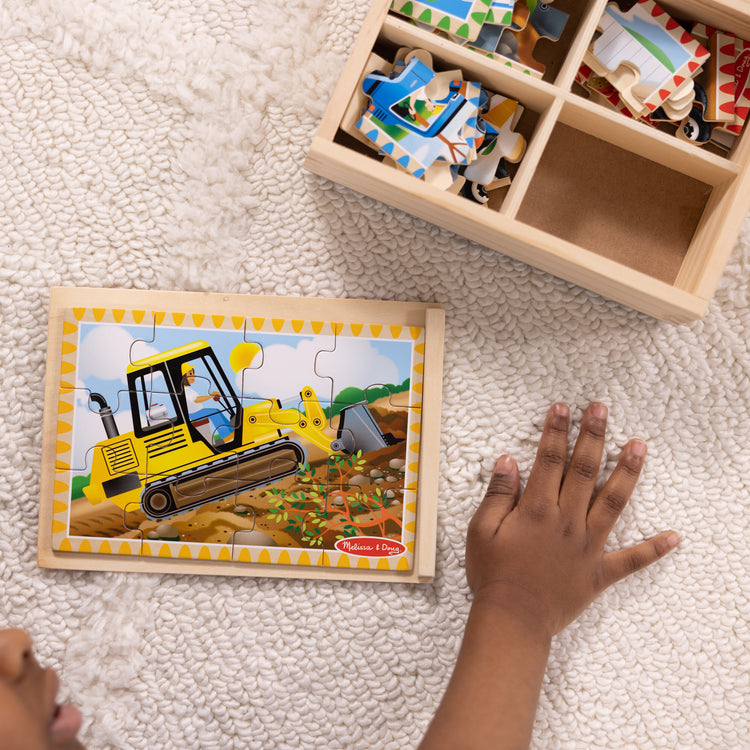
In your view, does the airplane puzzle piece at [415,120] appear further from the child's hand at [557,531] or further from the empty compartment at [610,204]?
the child's hand at [557,531]

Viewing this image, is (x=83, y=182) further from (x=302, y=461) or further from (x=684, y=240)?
(x=684, y=240)

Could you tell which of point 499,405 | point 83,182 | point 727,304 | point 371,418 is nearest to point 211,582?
point 371,418

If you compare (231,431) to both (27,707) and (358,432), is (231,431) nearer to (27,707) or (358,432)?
(358,432)

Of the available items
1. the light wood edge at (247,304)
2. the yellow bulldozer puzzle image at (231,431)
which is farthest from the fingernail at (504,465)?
the light wood edge at (247,304)

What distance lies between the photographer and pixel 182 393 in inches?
32.3

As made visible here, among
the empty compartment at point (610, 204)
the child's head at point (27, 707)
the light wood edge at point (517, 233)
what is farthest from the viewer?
the empty compartment at point (610, 204)

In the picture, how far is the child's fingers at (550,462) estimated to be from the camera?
0.83 metres

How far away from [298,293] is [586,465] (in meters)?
0.44

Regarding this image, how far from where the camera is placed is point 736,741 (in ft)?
2.83

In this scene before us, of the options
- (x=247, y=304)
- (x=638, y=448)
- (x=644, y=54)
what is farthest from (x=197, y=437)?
(x=644, y=54)

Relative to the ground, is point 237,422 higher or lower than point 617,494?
lower

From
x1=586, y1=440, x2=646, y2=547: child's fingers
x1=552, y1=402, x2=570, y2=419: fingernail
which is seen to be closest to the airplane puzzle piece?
x1=552, y1=402, x2=570, y2=419: fingernail

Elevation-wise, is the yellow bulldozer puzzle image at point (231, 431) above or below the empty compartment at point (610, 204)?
below

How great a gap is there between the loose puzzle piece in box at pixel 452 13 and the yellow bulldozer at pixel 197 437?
45 centimetres
